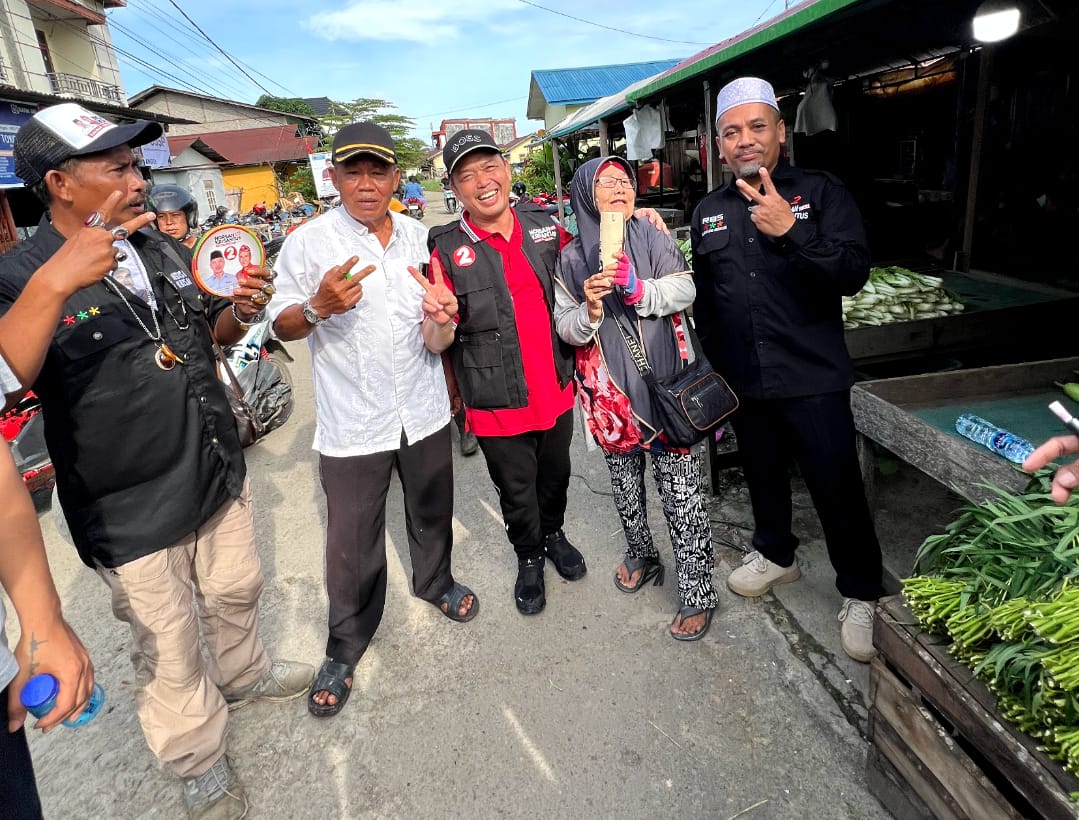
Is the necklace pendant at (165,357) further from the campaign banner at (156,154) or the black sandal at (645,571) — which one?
the campaign banner at (156,154)

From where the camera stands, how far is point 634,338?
8.41ft

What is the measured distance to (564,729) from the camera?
2389 mm

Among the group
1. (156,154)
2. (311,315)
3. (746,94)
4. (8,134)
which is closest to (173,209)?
(311,315)

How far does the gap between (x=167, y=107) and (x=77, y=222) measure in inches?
1826

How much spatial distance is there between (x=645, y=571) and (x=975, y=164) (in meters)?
5.70

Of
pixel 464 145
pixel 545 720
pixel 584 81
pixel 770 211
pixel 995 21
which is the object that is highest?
pixel 584 81

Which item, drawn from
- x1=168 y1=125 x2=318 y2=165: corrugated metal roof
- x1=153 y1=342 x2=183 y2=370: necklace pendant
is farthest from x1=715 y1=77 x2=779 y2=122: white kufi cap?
x1=168 y1=125 x2=318 y2=165: corrugated metal roof

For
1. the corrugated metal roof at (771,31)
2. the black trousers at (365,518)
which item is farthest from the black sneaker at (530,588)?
the corrugated metal roof at (771,31)

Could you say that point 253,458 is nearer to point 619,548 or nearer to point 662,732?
point 619,548

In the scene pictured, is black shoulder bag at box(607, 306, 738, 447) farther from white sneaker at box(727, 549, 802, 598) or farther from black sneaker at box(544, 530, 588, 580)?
black sneaker at box(544, 530, 588, 580)

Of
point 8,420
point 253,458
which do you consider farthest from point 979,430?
point 8,420

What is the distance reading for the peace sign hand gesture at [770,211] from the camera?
2188 millimetres

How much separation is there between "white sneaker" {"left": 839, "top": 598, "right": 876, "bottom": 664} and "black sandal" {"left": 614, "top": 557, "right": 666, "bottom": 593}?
0.86 meters

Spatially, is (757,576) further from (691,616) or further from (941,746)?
(941,746)
